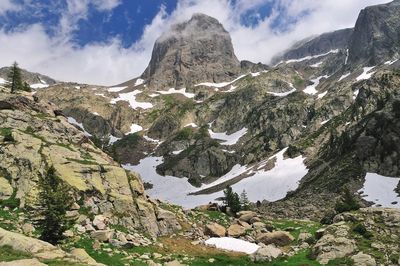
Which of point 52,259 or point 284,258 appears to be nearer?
point 52,259

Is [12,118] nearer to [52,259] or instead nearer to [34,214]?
[34,214]

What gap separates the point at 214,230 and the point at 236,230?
354 cm

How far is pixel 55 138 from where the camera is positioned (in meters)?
61.5

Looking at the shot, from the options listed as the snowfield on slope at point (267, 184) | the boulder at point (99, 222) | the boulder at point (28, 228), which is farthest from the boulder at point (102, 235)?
the snowfield on slope at point (267, 184)

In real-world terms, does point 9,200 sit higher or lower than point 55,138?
lower

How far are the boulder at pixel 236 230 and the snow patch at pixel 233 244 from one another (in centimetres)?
282

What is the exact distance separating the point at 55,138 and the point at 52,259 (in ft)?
125

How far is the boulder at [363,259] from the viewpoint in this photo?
38594 millimetres

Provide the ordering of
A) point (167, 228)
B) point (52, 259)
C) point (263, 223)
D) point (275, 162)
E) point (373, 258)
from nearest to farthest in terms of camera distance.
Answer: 1. point (52, 259)
2. point (373, 258)
3. point (167, 228)
4. point (263, 223)
5. point (275, 162)

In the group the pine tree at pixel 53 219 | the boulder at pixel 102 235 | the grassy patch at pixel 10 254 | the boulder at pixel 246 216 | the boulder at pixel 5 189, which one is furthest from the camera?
the boulder at pixel 246 216

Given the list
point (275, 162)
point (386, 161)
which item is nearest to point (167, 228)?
point (386, 161)

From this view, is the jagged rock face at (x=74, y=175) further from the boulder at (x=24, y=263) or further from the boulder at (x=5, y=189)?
the boulder at (x=24, y=263)

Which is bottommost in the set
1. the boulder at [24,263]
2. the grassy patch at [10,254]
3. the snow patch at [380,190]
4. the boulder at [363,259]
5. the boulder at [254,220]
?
the boulder at [363,259]

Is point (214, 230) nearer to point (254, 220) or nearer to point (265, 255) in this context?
point (254, 220)
